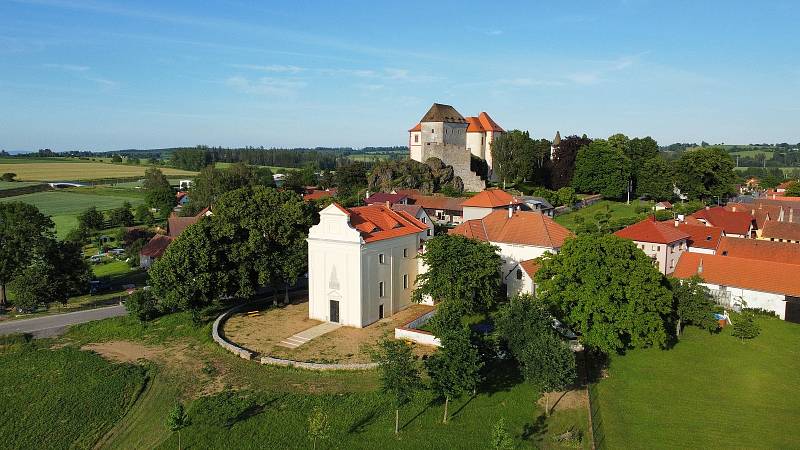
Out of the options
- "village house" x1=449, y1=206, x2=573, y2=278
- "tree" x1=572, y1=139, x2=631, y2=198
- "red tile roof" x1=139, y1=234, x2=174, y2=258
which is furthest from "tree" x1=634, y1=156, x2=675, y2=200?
"red tile roof" x1=139, y1=234, x2=174, y2=258

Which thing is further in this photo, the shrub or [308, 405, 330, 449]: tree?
the shrub

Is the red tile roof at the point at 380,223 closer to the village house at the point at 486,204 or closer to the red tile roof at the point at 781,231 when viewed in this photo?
the village house at the point at 486,204

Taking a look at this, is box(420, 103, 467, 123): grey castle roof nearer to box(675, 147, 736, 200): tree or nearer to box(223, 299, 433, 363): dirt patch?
box(675, 147, 736, 200): tree

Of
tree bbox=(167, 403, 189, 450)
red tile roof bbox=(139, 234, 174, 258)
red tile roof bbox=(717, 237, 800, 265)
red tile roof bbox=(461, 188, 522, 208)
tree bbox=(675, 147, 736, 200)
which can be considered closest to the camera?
tree bbox=(167, 403, 189, 450)

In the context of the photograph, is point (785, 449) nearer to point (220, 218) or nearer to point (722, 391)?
point (722, 391)

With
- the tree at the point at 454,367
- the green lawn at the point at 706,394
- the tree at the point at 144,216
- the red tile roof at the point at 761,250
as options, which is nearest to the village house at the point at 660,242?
the red tile roof at the point at 761,250

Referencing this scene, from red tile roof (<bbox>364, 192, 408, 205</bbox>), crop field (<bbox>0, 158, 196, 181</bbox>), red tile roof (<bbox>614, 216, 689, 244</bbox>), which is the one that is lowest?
red tile roof (<bbox>614, 216, 689, 244</bbox>)

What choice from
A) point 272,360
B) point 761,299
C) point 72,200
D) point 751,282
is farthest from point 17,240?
point 72,200
